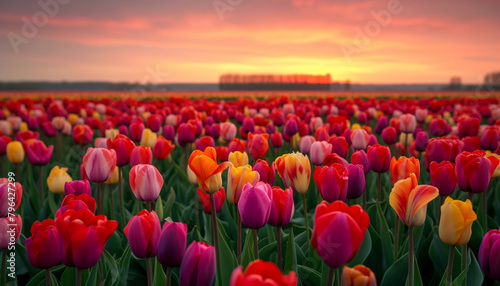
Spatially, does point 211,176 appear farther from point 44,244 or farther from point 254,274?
point 254,274

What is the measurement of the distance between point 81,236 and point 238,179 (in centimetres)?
82

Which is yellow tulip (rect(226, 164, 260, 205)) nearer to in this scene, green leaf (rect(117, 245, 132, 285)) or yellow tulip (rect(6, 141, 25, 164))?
green leaf (rect(117, 245, 132, 285))

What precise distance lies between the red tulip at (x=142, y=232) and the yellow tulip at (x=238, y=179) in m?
0.54

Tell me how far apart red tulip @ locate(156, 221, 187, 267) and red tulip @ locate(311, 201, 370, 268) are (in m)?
0.47

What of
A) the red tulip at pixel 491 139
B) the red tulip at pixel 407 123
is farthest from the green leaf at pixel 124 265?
the red tulip at pixel 407 123

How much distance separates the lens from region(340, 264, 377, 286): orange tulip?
1147mm

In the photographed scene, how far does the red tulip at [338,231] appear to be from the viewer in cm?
119

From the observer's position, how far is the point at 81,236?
1.37m

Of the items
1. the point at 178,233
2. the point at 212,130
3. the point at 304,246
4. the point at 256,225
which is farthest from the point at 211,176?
the point at 212,130

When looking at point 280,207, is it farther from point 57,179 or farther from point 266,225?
point 57,179

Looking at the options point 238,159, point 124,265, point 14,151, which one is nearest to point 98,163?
point 124,265

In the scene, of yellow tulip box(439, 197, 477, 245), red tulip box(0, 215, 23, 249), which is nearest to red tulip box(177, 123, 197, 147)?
red tulip box(0, 215, 23, 249)

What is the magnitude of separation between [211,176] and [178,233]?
552 millimetres

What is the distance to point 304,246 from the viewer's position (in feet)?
8.23
